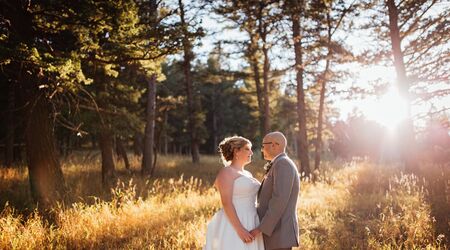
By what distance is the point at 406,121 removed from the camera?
12984 millimetres

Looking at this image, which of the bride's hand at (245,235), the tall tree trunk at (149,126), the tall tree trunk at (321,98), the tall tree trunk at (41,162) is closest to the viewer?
the bride's hand at (245,235)

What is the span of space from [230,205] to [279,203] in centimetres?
57

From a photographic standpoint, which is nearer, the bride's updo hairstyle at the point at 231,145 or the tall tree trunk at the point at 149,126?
the bride's updo hairstyle at the point at 231,145

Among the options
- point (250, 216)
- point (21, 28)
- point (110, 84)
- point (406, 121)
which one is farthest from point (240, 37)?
point (250, 216)

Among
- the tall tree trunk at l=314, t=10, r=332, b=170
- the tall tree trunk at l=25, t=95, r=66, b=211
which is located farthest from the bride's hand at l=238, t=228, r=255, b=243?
the tall tree trunk at l=314, t=10, r=332, b=170

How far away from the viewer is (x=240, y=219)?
14.5ft

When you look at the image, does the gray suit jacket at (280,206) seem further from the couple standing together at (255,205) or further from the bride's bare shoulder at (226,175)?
the bride's bare shoulder at (226,175)

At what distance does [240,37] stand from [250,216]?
15566mm

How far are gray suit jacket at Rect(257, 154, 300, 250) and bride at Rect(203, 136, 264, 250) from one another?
0.17 meters

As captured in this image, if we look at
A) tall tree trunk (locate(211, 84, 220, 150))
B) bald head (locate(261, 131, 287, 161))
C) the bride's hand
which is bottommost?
the bride's hand

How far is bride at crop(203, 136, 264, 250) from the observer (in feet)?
14.3

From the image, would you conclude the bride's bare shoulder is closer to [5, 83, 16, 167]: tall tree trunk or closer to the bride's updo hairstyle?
the bride's updo hairstyle

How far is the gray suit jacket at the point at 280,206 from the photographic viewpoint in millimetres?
4195

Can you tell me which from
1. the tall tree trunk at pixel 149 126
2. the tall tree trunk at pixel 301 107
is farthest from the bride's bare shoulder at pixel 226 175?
the tall tree trunk at pixel 149 126
